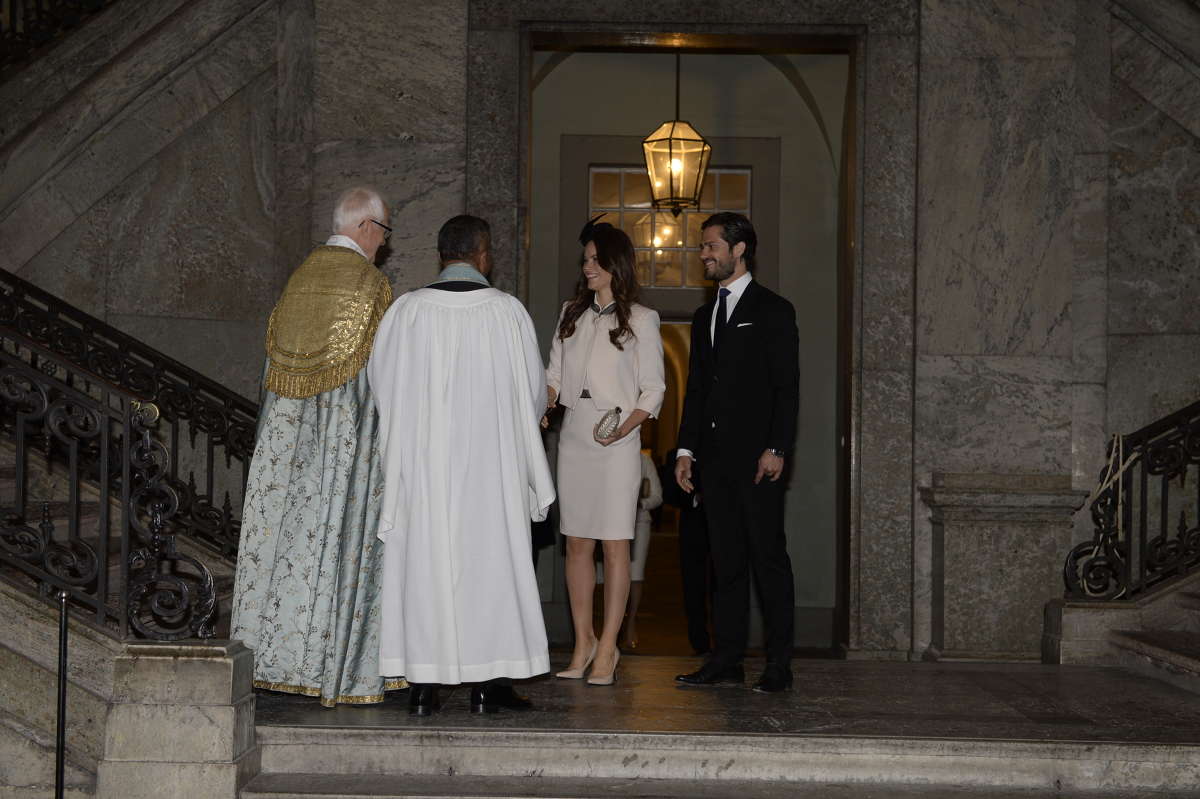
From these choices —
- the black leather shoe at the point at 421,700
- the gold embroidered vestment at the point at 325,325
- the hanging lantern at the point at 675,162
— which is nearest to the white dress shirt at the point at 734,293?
the gold embroidered vestment at the point at 325,325

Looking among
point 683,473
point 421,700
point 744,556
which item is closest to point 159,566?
point 421,700

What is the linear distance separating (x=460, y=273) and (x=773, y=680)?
2.28 m

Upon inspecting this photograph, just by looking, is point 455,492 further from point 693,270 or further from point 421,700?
point 693,270

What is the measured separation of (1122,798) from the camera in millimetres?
4848

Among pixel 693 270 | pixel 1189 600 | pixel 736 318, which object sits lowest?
pixel 1189 600

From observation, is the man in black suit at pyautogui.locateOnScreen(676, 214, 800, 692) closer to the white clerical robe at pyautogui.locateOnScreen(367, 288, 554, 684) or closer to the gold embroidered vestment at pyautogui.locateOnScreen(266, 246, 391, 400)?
the white clerical robe at pyautogui.locateOnScreen(367, 288, 554, 684)

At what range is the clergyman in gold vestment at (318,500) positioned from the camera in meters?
5.19

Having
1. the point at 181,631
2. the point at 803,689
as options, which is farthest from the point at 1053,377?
the point at 181,631

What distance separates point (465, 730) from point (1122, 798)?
2.46 meters

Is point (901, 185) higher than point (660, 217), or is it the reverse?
point (660, 217)

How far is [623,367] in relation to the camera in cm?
580

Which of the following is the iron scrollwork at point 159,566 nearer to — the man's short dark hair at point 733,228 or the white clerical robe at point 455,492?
the white clerical robe at point 455,492

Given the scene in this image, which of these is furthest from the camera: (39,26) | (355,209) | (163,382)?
(39,26)

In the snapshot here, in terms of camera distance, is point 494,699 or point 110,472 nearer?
point 494,699
